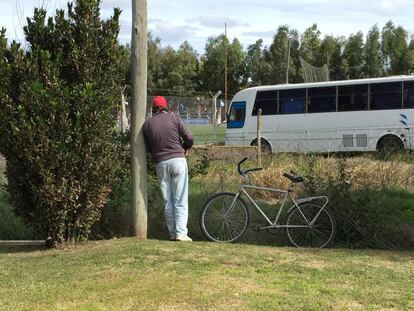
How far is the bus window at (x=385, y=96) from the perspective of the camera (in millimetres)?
20797

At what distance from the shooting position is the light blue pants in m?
7.27

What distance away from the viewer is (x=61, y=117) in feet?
20.9

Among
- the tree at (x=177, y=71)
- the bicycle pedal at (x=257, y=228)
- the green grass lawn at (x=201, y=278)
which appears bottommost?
the green grass lawn at (x=201, y=278)

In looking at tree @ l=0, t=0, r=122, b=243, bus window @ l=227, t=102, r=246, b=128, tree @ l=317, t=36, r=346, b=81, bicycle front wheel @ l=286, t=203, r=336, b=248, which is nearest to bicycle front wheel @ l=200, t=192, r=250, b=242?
bicycle front wheel @ l=286, t=203, r=336, b=248

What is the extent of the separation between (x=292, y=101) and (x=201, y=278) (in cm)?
1853

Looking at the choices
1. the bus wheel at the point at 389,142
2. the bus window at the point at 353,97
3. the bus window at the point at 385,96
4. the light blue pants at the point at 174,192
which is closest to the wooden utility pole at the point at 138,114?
the light blue pants at the point at 174,192

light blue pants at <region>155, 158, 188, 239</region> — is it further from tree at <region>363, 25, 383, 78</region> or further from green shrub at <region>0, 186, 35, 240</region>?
tree at <region>363, 25, 383, 78</region>

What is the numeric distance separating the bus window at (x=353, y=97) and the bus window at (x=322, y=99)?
11.4 inches

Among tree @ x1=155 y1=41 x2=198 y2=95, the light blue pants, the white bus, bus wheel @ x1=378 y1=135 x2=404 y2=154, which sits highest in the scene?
tree @ x1=155 y1=41 x2=198 y2=95

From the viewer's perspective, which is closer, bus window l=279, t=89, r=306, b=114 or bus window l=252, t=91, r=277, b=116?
bus window l=279, t=89, r=306, b=114

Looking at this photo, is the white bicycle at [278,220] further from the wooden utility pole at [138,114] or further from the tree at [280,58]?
the tree at [280,58]

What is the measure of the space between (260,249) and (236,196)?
3.46 ft

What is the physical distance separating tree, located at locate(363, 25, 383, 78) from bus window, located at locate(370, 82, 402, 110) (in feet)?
142

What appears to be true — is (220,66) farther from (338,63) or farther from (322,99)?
(322,99)
